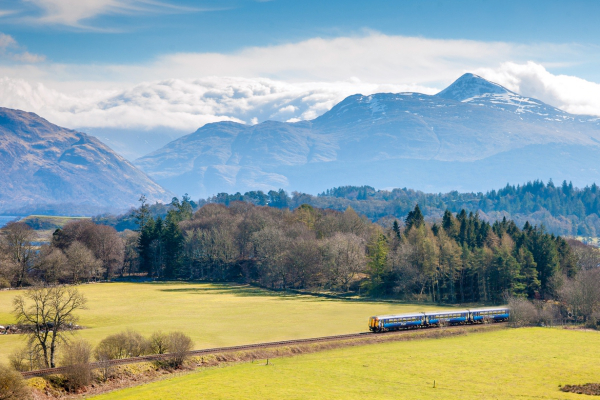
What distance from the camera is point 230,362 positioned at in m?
62.7

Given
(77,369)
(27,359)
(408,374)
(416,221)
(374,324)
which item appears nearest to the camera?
(77,369)

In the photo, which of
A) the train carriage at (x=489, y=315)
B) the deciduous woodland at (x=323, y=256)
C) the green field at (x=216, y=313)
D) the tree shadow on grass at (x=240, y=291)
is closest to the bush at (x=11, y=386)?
the green field at (x=216, y=313)

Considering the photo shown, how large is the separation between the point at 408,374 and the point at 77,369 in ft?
102

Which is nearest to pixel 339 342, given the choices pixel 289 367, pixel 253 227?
pixel 289 367

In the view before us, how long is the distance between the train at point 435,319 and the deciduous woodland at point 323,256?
56.2ft

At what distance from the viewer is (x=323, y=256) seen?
132 m

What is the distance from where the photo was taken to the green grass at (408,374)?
1945 inches

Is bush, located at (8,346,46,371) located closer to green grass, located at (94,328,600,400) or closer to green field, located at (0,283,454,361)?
green field, located at (0,283,454,361)

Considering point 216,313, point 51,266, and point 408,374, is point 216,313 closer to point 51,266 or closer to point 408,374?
point 408,374

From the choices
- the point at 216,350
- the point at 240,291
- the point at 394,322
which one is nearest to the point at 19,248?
the point at 240,291

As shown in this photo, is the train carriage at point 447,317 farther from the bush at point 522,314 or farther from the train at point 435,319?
the bush at point 522,314

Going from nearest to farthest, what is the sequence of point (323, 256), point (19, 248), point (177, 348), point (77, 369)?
point (77, 369), point (177, 348), point (19, 248), point (323, 256)

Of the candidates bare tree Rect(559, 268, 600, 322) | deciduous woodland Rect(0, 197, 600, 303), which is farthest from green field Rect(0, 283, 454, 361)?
bare tree Rect(559, 268, 600, 322)

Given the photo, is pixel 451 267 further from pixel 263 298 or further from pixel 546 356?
pixel 546 356
